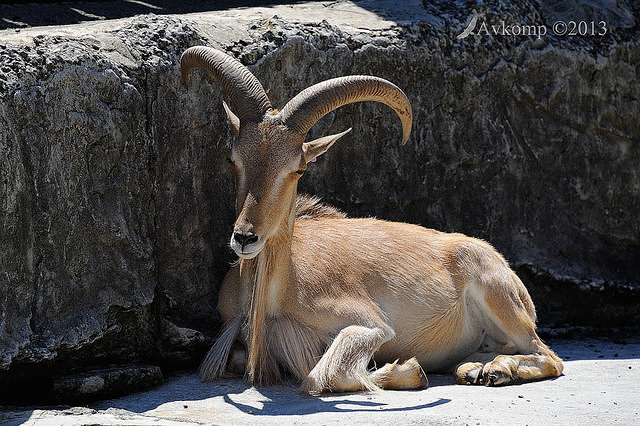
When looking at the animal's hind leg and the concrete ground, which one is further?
the animal's hind leg

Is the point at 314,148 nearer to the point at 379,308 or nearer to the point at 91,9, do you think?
the point at 379,308

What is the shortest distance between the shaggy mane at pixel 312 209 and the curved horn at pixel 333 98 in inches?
31.2

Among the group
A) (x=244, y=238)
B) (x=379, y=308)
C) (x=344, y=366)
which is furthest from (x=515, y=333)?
(x=244, y=238)

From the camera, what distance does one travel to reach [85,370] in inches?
214

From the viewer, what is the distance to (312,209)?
253 inches

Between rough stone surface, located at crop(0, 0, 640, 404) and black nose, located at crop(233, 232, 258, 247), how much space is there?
0.80m

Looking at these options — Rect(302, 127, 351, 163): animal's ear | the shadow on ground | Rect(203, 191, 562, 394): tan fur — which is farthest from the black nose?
the shadow on ground

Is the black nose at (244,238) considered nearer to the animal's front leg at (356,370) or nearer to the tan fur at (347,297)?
the tan fur at (347,297)

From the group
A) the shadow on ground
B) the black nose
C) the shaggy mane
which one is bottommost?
the shaggy mane

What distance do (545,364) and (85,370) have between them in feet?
8.81

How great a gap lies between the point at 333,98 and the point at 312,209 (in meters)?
0.99

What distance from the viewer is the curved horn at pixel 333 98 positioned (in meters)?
5.55

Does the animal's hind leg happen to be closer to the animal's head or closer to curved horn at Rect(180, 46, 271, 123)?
the animal's head

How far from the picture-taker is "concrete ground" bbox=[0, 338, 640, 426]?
4.86m
